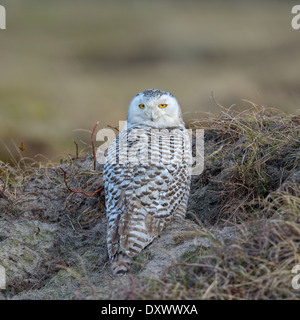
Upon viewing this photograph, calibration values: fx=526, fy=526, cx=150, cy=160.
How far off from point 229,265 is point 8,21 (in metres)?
26.9

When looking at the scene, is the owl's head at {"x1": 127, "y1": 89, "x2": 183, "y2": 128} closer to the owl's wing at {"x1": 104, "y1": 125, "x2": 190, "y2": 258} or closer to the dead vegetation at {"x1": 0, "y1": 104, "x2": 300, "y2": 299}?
the owl's wing at {"x1": 104, "y1": 125, "x2": 190, "y2": 258}

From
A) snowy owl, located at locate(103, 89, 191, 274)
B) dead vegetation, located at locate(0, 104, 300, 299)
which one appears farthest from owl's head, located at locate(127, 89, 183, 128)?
dead vegetation, located at locate(0, 104, 300, 299)

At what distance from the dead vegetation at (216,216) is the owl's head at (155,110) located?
66 cm

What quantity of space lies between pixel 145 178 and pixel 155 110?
26.8 inches

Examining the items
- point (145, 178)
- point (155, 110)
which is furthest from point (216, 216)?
point (155, 110)

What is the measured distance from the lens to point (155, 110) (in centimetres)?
441

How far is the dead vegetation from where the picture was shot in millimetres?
3035

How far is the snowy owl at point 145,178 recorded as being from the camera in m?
3.92

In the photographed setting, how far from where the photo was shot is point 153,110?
441 centimetres

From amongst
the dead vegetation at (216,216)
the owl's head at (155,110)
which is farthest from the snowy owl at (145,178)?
the dead vegetation at (216,216)
